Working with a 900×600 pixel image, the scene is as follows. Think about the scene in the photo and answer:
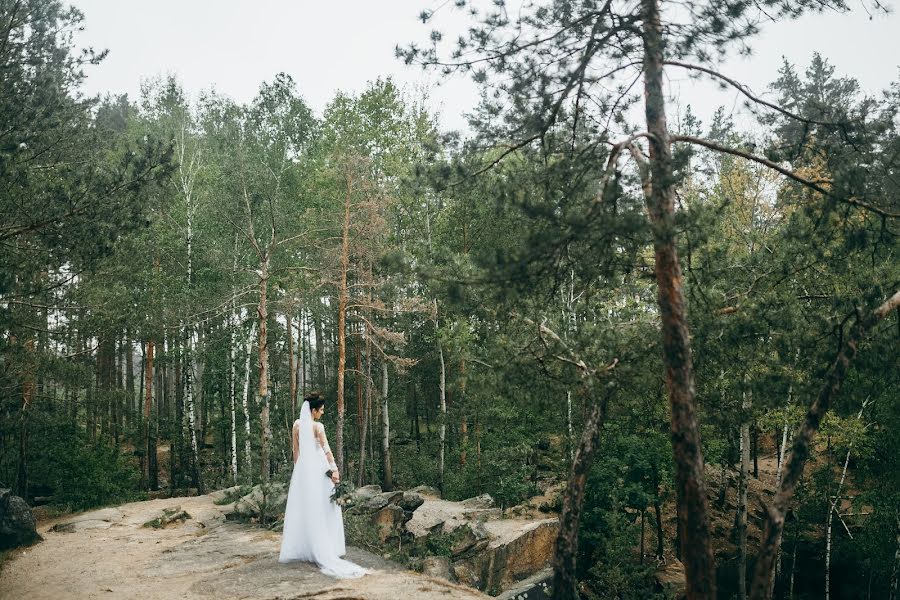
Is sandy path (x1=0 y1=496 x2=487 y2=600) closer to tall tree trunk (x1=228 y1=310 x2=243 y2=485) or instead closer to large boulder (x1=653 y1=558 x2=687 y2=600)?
tall tree trunk (x1=228 y1=310 x2=243 y2=485)

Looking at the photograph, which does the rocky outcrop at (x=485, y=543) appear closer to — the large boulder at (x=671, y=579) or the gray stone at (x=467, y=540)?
the gray stone at (x=467, y=540)

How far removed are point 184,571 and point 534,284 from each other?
5.94 m

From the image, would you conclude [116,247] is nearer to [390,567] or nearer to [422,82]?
[390,567]

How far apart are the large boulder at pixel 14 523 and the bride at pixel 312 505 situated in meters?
6.13

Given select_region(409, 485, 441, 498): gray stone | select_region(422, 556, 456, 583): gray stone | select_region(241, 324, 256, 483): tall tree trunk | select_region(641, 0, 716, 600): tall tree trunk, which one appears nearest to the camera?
select_region(641, 0, 716, 600): tall tree trunk

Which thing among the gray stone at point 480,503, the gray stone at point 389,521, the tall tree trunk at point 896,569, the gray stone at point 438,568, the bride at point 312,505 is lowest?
the tall tree trunk at point 896,569

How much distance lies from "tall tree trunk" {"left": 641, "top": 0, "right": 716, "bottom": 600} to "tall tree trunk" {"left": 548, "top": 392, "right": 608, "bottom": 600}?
65.3 inches

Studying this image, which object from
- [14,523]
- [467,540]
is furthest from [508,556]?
[14,523]

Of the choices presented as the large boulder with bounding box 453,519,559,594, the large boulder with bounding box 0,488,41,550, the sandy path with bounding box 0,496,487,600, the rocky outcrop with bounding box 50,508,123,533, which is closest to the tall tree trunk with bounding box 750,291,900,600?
the sandy path with bounding box 0,496,487,600

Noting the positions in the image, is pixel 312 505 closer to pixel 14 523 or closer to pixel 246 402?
pixel 14 523

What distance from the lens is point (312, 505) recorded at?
6.75 metres

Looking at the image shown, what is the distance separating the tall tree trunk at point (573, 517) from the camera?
23.7ft

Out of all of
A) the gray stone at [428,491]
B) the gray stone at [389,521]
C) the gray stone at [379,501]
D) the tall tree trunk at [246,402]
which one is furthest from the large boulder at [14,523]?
the gray stone at [428,491]

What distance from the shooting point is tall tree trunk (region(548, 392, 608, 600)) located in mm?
7238
